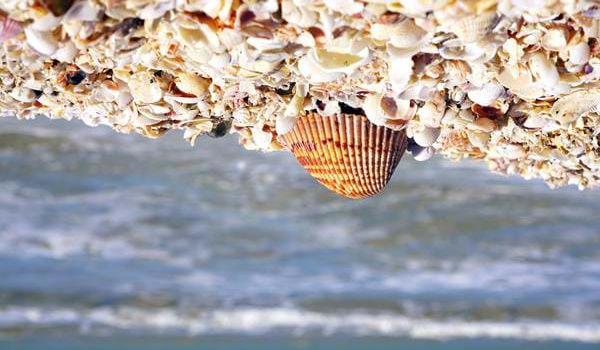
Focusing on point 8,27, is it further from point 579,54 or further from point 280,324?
point 280,324

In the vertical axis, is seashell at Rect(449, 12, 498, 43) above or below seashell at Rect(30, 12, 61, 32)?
below

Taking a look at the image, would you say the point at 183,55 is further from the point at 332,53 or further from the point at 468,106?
the point at 468,106

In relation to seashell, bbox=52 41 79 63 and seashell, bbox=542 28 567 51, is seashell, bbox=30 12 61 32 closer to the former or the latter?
seashell, bbox=52 41 79 63

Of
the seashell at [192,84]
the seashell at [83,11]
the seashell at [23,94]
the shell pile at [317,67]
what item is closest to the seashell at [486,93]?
the shell pile at [317,67]

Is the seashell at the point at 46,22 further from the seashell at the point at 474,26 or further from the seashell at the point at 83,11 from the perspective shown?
the seashell at the point at 474,26

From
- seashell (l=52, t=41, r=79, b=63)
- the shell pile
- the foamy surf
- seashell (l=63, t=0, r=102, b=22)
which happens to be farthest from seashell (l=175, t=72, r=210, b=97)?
the foamy surf
